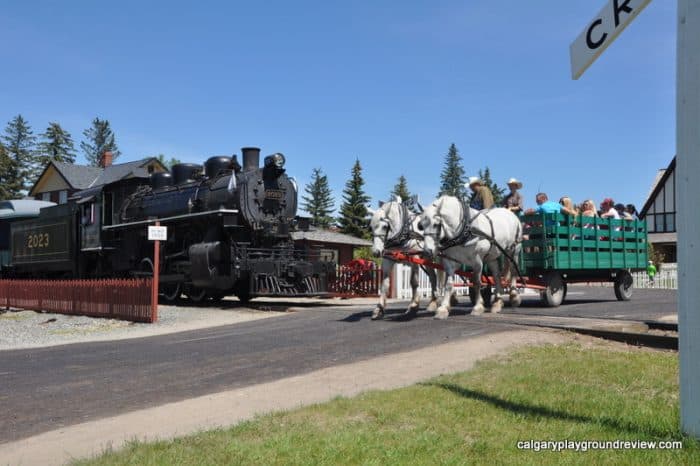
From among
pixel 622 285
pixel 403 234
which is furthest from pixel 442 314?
pixel 622 285

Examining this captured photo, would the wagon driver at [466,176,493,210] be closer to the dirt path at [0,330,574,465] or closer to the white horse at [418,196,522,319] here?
the white horse at [418,196,522,319]

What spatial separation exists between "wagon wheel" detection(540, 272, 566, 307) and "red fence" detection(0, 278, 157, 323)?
962 cm

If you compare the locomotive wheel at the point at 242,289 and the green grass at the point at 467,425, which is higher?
the locomotive wheel at the point at 242,289

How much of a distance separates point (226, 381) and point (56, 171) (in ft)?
206

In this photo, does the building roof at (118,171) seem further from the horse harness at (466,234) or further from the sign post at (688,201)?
the sign post at (688,201)

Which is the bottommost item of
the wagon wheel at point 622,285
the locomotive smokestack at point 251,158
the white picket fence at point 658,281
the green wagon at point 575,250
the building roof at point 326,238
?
the white picket fence at point 658,281

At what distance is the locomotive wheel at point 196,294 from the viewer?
2141 cm

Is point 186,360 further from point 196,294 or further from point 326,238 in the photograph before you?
point 326,238

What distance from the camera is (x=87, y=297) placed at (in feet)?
64.8

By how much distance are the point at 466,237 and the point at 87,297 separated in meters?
13.0

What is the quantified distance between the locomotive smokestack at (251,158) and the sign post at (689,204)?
16.7 m

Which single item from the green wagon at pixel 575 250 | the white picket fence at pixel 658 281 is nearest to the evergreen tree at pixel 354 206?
the white picket fence at pixel 658 281

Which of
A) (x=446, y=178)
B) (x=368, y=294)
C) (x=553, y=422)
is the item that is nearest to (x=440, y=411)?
(x=553, y=422)

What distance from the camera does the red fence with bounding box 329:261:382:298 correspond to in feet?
72.1
